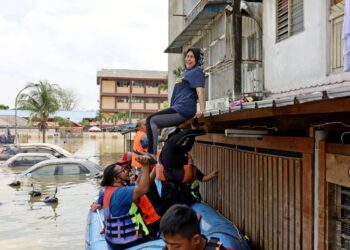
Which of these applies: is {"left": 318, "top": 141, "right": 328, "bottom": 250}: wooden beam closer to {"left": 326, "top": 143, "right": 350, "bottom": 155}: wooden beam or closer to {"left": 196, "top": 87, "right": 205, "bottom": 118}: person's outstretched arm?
{"left": 326, "top": 143, "right": 350, "bottom": 155}: wooden beam

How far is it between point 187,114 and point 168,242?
110 inches

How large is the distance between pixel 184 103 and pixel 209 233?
1.90 meters

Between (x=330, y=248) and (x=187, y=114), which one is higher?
(x=187, y=114)

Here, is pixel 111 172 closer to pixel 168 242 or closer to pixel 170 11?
pixel 168 242

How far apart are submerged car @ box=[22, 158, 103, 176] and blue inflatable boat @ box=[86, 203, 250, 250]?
39.6 feet

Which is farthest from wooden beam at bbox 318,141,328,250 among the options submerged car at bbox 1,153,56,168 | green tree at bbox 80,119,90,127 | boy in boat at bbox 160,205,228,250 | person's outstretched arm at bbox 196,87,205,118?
green tree at bbox 80,119,90,127

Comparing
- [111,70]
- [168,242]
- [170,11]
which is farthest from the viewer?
[111,70]

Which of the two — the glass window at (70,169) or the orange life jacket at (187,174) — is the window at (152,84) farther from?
the orange life jacket at (187,174)

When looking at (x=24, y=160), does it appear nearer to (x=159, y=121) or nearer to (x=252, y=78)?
(x=252, y=78)

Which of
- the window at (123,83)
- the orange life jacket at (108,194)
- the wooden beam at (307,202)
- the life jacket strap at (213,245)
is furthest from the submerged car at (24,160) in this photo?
the window at (123,83)

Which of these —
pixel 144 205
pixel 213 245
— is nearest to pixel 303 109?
pixel 213 245

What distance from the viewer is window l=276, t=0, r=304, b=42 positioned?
29.5 feet

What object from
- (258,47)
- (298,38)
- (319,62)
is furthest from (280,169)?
(258,47)

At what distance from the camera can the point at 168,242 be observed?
2830 mm
